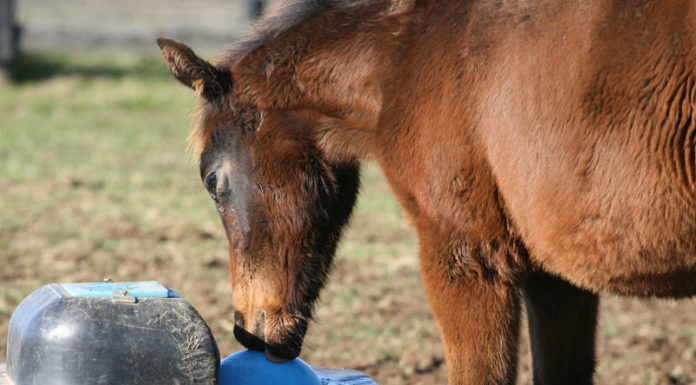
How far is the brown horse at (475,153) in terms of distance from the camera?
3.35 m

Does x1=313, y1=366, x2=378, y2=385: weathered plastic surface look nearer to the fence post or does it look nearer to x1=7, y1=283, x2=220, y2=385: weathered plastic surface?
x1=7, y1=283, x2=220, y2=385: weathered plastic surface

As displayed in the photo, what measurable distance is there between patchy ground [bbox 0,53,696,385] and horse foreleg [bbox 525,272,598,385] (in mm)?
951

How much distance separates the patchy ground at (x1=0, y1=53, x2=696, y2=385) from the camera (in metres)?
5.65

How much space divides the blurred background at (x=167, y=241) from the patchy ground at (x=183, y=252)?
1 cm

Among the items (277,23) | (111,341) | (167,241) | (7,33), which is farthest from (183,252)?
(7,33)

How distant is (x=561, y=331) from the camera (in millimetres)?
4336

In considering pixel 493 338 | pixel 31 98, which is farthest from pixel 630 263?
pixel 31 98

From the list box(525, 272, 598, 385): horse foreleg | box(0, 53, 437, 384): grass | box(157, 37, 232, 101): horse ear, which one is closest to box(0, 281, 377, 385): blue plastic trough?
box(157, 37, 232, 101): horse ear

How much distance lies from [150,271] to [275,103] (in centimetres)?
303

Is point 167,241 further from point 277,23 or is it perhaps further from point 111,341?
point 111,341

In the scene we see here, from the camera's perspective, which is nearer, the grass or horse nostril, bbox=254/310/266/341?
horse nostril, bbox=254/310/266/341

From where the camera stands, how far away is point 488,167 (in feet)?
11.8

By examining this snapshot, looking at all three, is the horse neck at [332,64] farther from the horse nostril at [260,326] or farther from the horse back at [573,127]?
the horse nostril at [260,326]

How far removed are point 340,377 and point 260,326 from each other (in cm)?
49
